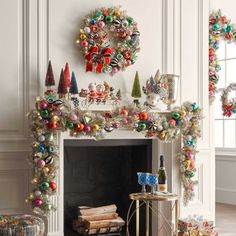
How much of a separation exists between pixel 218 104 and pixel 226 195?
1.41m

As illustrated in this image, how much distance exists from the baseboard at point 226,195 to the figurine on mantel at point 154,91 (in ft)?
10.7

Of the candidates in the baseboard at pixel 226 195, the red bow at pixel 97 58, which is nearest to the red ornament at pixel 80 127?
the red bow at pixel 97 58

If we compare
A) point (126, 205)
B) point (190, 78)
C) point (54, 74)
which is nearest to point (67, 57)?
point (54, 74)

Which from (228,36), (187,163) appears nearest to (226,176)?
(228,36)

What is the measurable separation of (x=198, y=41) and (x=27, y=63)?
76.4 inches

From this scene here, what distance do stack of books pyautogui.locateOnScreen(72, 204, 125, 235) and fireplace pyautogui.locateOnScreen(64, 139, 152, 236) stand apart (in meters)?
0.13

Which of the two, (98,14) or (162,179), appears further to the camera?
(98,14)

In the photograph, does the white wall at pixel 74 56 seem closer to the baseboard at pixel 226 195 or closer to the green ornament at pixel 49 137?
the green ornament at pixel 49 137

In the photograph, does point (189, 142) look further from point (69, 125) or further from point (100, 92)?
point (69, 125)

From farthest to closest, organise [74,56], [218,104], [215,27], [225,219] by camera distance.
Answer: [218,104]
[225,219]
[215,27]
[74,56]

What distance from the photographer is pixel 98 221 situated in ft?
16.4

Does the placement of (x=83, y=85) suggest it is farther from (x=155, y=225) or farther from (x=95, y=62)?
(x=155, y=225)

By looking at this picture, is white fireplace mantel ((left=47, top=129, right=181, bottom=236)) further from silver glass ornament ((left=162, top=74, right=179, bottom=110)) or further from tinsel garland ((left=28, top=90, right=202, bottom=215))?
silver glass ornament ((left=162, top=74, right=179, bottom=110))

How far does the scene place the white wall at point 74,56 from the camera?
4.46 m
